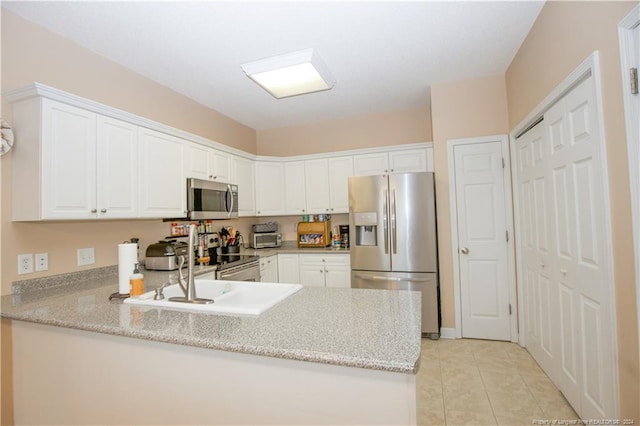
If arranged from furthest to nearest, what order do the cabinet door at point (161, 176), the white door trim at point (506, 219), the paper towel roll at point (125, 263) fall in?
the white door trim at point (506, 219)
the cabinet door at point (161, 176)
the paper towel roll at point (125, 263)

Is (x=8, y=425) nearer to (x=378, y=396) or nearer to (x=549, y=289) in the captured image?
(x=378, y=396)

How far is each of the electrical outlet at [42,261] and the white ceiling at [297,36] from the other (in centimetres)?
159

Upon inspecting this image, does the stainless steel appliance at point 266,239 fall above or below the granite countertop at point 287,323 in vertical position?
above

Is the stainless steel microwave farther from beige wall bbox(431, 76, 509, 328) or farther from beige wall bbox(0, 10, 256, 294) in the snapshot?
beige wall bbox(431, 76, 509, 328)

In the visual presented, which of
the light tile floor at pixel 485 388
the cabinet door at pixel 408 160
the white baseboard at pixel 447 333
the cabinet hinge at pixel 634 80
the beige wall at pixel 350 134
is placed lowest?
the light tile floor at pixel 485 388

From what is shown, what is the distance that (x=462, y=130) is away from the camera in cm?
310

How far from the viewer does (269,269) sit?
362 centimetres

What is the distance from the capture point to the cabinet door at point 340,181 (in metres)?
3.89

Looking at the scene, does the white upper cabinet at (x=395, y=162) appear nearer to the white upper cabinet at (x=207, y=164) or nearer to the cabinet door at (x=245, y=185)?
the cabinet door at (x=245, y=185)

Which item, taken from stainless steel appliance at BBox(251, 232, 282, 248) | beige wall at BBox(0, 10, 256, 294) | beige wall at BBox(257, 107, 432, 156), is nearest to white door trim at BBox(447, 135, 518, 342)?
beige wall at BBox(257, 107, 432, 156)

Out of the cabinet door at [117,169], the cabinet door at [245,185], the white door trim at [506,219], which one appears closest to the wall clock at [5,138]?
the cabinet door at [117,169]

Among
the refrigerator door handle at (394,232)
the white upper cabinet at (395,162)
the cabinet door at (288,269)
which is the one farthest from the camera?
the cabinet door at (288,269)

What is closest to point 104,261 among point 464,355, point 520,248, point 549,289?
point 464,355

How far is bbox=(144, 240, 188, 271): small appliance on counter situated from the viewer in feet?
8.41
